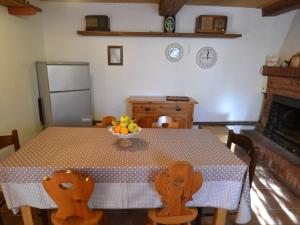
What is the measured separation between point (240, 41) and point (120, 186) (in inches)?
130

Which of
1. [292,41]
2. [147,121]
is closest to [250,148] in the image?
[147,121]

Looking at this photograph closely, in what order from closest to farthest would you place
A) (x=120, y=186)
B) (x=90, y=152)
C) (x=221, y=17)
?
(x=120, y=186) → (x=90, y=152) → (x=221, y=17)

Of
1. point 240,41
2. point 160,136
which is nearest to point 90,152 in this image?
point 160,136

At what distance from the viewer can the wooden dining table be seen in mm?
1357

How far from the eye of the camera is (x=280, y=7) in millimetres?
3053

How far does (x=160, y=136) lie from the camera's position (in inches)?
77.1

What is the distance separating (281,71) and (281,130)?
0.96m

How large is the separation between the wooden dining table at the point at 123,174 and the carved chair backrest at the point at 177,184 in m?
0.15

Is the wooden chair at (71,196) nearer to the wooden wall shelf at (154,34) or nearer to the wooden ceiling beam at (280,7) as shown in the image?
the wooden wall shelf at (154,34)

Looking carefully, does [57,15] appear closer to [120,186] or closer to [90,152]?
[90,152]

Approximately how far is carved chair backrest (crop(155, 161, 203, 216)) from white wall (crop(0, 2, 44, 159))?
2.14 m

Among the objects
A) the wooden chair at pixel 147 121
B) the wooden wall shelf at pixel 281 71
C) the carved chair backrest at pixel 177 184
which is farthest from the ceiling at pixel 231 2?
the carved chair backrest at pixel 177 184

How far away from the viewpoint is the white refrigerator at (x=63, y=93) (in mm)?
2896

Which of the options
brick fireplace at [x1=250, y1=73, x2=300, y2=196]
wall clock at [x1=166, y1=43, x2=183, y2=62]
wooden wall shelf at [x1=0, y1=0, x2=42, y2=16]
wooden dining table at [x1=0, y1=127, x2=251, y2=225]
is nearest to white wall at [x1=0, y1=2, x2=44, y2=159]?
wooden wall shelf at [x1=0, y1=0, x2=42, y2=16]
